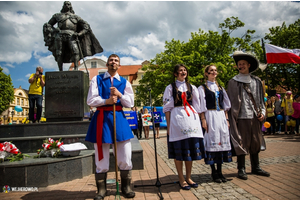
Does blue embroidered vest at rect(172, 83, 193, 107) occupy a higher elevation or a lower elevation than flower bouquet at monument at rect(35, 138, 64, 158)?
higher

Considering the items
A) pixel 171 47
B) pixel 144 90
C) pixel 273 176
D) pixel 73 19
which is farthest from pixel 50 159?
pixel 144 90

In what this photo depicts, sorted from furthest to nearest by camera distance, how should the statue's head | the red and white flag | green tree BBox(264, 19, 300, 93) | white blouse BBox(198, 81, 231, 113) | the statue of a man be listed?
green tree BBox(264, 19, 300, 93)
the red and white flag
the statue's head
the statue of a man
white blouse BBox(198, 81, 231, 113)

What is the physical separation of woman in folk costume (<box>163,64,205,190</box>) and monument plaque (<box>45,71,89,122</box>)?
3.70 meters

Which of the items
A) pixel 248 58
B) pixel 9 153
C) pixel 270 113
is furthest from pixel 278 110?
pixel 9 153

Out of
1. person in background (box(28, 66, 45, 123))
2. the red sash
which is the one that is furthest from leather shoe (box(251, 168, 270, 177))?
person in background (box(28, 66, 45, 123))

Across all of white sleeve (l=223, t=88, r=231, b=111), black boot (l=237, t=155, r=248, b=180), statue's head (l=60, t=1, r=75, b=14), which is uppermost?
statue's head (l=60, t=1, r=75, b=14)

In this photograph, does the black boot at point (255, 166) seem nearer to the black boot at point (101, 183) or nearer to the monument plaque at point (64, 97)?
the black boot at point (101, 183)

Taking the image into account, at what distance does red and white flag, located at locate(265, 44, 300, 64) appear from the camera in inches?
472

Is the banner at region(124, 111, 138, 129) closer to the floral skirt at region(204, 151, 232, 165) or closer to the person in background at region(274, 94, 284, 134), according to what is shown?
the person in background at region(274, 94, 284, 134)

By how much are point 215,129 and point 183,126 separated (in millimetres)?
732

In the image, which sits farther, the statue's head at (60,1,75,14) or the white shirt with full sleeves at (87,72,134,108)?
the statue's head at (60,1,75,14)

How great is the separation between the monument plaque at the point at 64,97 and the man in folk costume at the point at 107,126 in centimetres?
340

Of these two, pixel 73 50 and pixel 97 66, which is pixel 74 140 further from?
pixel 97 66

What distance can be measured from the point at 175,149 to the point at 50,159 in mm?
2466
